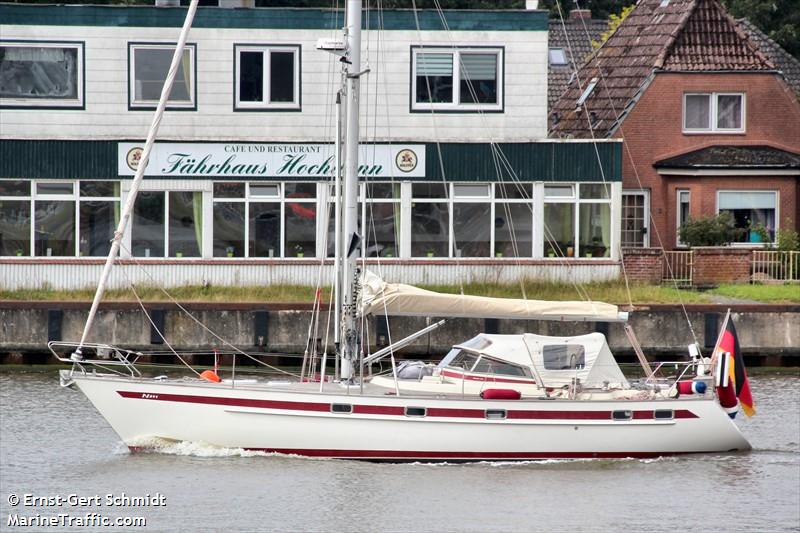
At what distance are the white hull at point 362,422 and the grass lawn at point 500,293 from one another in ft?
38.0

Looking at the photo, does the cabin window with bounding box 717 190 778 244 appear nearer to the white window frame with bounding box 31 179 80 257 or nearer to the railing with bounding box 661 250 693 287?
the railing with bounding box 661 250 693 287

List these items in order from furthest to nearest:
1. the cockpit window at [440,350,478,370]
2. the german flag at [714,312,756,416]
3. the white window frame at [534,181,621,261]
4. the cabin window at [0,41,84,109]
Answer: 1. the white window frame at [534,181,621,261]
2. the cabin window at [0,41,84,109]
3. the cockpit window at [440,350,478,370]
4. the german flag at [714,312,756,416]

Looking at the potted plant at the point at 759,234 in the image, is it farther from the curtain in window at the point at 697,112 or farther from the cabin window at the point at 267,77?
the cabin window at the point at 267,77

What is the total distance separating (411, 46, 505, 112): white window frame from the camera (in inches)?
1629

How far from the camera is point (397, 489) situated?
25.0m

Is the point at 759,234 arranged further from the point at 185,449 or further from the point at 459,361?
the point at 185,449

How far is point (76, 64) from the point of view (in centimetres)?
4100

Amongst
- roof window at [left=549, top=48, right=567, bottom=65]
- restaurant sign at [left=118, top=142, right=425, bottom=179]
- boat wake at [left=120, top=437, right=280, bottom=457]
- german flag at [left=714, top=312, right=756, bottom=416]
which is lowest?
boat wake at [left=120, top=437, right=280, bottom=457]

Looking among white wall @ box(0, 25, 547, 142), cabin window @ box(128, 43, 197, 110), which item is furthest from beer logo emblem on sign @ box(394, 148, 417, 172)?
cabin window @ box(128, 43, 197, 110)

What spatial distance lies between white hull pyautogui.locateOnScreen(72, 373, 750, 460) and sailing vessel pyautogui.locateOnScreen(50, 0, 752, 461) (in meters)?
0.02

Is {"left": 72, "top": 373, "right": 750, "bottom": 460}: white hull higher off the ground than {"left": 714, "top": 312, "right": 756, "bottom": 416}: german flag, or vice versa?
{"left": 714, "top": 312, "right": 756, "bottom": 416}: german flag

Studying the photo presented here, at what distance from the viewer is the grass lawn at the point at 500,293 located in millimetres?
38594

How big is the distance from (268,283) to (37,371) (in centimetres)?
699

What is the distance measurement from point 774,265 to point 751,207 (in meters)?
4.28
